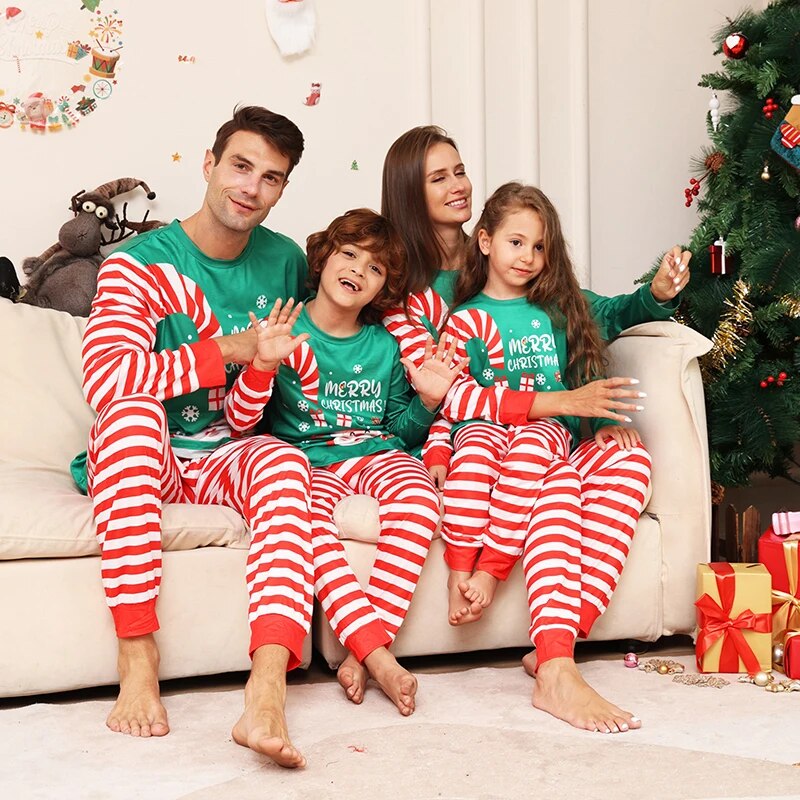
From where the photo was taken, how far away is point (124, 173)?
9.65ft

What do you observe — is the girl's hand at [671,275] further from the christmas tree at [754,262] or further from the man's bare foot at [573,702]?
the man's bare foot at [573,702]

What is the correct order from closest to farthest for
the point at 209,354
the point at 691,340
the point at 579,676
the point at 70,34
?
the point at 579,676 < the point at 209,354 < the point at 691,340 < the point at 70,34

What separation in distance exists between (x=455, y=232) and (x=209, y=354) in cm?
79

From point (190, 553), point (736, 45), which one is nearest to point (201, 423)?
point (190, 553)

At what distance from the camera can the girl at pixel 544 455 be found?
6.38ft

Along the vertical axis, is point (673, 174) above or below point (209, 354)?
above

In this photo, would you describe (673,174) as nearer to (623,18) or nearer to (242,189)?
(623,18)

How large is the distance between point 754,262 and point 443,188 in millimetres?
786

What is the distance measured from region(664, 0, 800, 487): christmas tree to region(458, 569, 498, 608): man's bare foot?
0.92 meters

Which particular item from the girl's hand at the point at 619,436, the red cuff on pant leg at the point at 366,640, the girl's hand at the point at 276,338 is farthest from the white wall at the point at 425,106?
the red cuff on pant leg at the point at 366,640

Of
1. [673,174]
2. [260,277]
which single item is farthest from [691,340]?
[673,174]

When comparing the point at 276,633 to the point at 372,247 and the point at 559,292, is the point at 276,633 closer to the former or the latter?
the point at 372,247

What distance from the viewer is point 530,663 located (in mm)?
2025

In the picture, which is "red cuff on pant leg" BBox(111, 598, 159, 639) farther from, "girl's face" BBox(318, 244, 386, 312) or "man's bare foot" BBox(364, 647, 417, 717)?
"girl's face" BBox(318, 244, 386, 312)
